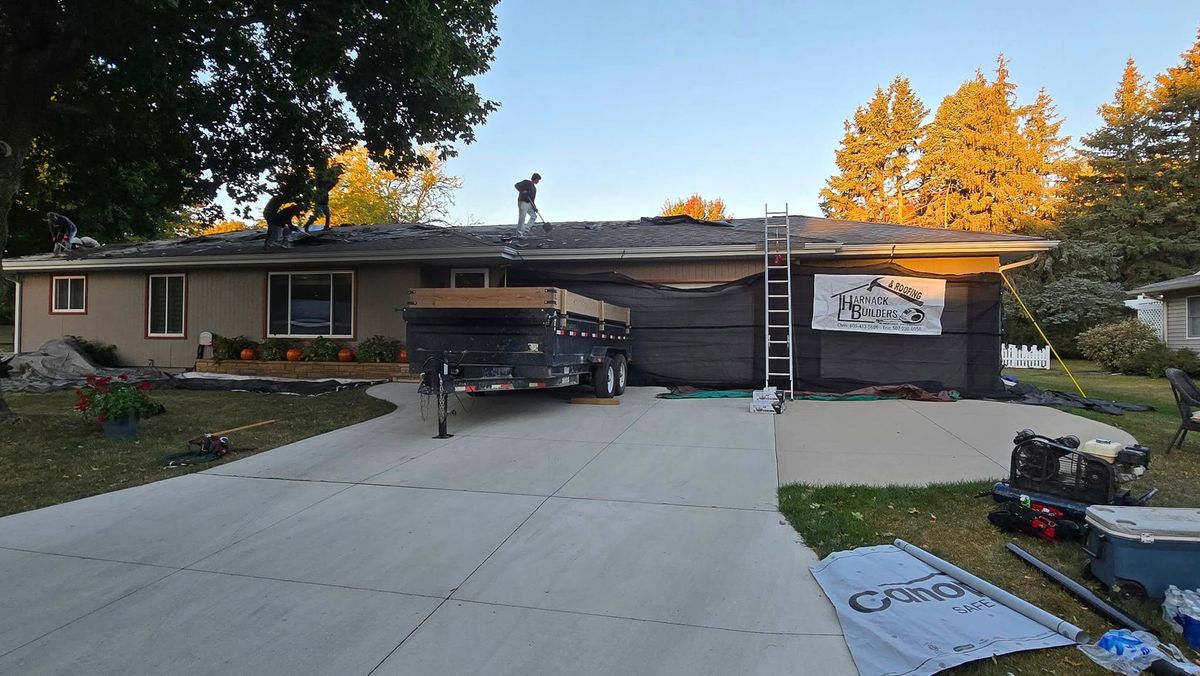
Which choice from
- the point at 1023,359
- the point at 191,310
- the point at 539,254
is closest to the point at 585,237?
the point at 539,254

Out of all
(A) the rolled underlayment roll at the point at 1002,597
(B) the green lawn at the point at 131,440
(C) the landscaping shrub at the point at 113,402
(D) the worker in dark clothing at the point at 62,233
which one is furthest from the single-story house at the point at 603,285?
(A) the rolled underlayment roll at the point at 1002,597

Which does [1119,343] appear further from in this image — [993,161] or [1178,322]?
[993,161]

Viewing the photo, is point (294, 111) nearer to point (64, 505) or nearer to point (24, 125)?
point (24, 125)

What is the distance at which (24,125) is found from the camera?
27.7 feet

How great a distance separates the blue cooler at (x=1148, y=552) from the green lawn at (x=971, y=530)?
129 mm

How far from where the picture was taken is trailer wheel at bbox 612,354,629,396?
417 inches

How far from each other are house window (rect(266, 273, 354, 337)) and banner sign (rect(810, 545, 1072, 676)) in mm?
12431

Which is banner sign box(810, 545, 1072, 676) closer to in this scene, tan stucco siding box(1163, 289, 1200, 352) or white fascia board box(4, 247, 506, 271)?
white fascia board box(4, 247, 506, 271)

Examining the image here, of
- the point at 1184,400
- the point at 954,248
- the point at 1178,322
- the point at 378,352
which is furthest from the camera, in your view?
the point at 1178,322

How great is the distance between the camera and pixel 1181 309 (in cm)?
1925

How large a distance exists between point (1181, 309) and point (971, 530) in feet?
71.2

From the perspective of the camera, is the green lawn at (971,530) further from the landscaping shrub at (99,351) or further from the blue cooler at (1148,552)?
the landscaping shrub at (99,351)

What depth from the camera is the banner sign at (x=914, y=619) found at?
8.73ft

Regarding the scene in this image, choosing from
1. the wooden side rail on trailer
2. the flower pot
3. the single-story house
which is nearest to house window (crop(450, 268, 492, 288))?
the single-story house
